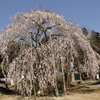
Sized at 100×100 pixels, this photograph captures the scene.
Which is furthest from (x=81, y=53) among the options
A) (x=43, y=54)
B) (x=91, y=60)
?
(x=43, y=54)

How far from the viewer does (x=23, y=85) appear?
12.2 m

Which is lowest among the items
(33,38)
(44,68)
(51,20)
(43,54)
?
(44,68)

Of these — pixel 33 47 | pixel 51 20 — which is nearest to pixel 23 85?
pixel 33 47

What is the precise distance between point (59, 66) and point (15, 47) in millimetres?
3106

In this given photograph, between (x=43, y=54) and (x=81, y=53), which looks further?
(x=81, y=53)

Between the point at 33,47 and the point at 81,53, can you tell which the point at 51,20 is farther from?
the point at 81,53

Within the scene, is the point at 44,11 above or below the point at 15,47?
above

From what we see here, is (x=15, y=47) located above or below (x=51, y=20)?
below

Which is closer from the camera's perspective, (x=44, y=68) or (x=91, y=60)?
(x=44, y=68)

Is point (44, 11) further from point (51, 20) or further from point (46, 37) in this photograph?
point (46, 37)

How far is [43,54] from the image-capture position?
40.5 feet

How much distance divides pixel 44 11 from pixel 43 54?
301cm

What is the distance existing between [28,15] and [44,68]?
3659 mm

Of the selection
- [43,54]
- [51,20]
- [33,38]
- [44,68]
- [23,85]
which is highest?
[51,20]
